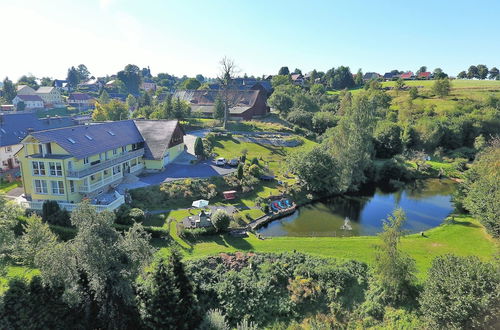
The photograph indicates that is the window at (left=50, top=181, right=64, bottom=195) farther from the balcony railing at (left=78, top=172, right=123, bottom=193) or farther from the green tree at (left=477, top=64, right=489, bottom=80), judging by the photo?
the green tree at (left=477, top=64, right=489, bottom=80)

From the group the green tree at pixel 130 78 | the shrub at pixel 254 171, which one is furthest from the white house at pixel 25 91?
the shrub at pixel 254 171

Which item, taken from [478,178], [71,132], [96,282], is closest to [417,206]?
[478,178]

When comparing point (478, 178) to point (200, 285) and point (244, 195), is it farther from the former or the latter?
point (200, 285)

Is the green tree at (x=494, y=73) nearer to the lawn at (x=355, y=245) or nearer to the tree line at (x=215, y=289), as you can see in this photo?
the lawn at (x=355, y=245)

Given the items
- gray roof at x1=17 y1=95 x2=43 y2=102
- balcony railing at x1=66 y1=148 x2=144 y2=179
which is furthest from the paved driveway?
gray roof at x1=17 y1=95 x2=43 y2=102

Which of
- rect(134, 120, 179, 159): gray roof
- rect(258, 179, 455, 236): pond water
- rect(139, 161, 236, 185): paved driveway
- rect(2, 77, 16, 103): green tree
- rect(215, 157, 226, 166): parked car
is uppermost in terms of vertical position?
rect(2, 77, 16, 103): green tree

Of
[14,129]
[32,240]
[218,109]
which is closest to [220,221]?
[32,240]

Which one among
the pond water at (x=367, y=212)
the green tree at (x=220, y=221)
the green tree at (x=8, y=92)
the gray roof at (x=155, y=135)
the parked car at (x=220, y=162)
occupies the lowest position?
the pond water at (x=367, y=212)
